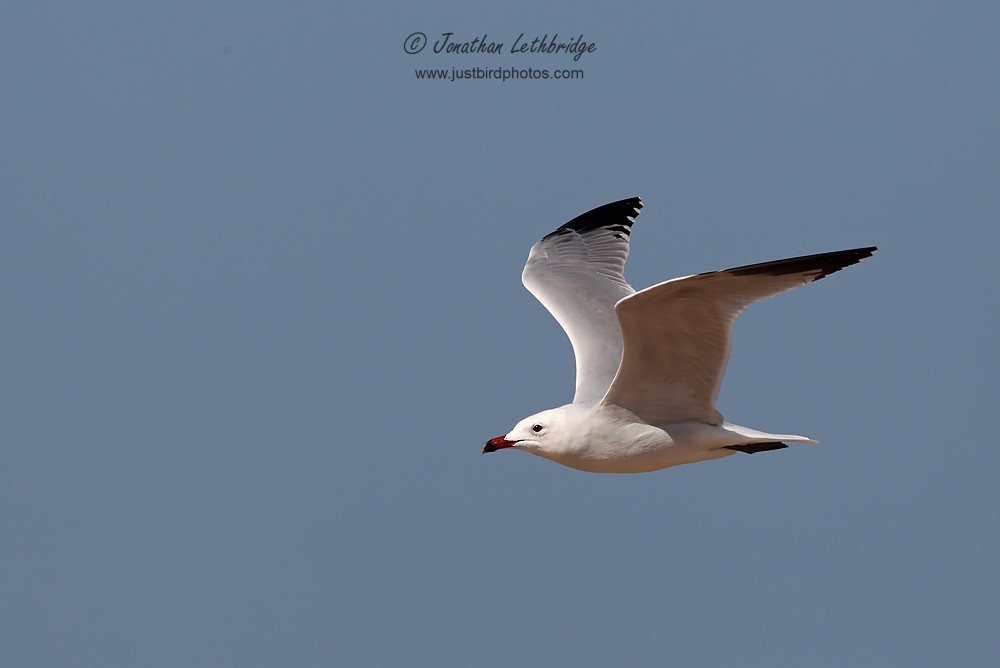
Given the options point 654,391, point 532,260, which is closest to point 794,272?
point 654,391

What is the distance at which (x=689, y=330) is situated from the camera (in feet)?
28.9

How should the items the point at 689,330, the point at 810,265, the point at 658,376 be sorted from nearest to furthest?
the point at 810,265
the point at 689,330
the point at 658,376

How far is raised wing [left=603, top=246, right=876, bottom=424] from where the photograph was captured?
823 cm

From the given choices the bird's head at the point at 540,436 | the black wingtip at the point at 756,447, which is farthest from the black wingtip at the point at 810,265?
the bird's head at the point at 540,436

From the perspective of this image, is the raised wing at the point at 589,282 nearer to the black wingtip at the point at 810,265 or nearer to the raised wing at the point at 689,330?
the raised wing at the point at 689,330

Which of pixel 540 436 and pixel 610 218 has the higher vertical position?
pixel 610 218

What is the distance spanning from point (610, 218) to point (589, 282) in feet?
4.73

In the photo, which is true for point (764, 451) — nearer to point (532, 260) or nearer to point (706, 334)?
point (706, 334)

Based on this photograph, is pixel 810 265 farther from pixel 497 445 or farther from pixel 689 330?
pixel 497 445

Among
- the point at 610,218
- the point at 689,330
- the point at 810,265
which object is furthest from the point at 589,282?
the point at 810,265

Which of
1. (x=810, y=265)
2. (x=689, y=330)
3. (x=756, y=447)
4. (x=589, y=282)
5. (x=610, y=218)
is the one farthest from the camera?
(x=610, y=218)

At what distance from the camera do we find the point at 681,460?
31.9ft

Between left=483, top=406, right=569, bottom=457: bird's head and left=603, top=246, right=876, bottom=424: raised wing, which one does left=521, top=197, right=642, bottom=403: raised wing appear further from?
left=603, top=246, right=876, bottom=424: raised wing

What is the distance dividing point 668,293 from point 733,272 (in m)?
0.42
